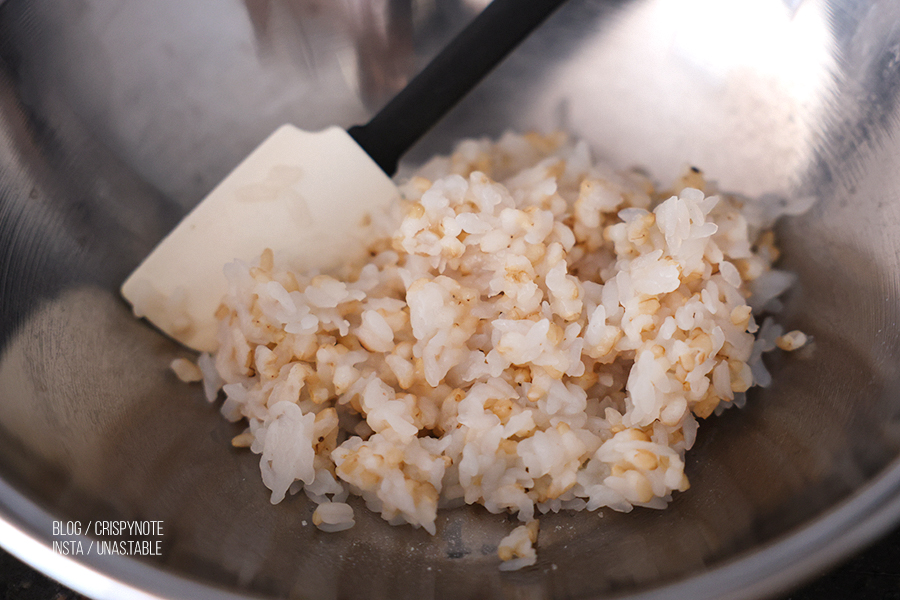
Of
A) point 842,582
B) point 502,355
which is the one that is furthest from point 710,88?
point 842,582

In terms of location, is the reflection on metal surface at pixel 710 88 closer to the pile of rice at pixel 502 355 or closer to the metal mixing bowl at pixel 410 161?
the metal mixing bowl at pixel 410 161

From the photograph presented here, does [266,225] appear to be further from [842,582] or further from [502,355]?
[842,582]

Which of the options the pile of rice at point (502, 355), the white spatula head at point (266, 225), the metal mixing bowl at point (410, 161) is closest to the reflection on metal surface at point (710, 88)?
the metal mixing bowl at point (410, 161)

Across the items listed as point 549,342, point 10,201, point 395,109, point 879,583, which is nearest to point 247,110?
point 395,109

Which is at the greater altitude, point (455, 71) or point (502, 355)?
point (455, 71)

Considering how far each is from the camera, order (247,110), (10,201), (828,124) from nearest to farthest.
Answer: (10,201)
(828,124)
(247,110)

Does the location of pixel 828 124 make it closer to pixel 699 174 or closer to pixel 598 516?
pixel 699 174

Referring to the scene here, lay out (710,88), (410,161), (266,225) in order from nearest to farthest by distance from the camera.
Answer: (266,225) → (710,88) → (410,161)
